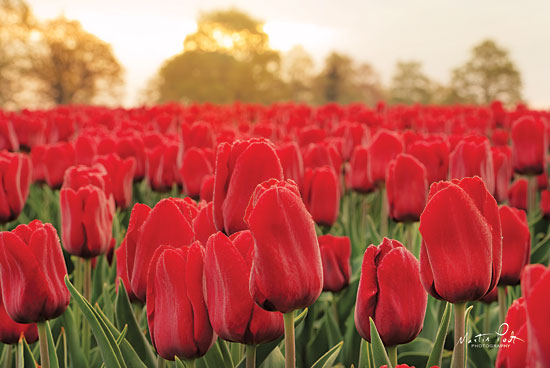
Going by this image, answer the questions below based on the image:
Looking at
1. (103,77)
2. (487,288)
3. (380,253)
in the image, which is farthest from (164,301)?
(103,77)

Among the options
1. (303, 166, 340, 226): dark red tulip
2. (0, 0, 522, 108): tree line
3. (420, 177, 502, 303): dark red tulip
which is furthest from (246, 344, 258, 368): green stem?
(0, 0, 522, 108): tree line

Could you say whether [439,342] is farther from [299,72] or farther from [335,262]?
[299,72]

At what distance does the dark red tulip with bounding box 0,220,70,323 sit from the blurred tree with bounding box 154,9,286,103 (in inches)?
1695

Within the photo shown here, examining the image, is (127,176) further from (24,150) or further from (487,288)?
(24,150)

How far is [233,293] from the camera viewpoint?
101 centimetres

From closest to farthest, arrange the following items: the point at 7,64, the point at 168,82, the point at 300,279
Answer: the point at 300,279 < the point at 7,64 < the point at 168,82

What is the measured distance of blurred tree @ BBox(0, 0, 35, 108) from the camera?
1475 inches

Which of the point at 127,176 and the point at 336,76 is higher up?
the point at 336,76

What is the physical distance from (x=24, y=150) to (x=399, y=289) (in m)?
4.71

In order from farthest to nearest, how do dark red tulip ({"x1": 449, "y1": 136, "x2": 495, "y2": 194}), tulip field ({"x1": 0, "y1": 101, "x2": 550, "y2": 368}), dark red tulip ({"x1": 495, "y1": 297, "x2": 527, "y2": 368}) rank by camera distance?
1. dark red tulip ({"x1": 449, "y1": 136, "x2": 495, "y2": 194})
2. tulip field ({"x1": 0, "y1": 101, "x2": 550, "y2": 368})
3. dark red tulip ({"x1": 495, "y1": 297, "x2": 527, "y2": 368})

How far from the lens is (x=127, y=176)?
2.75m

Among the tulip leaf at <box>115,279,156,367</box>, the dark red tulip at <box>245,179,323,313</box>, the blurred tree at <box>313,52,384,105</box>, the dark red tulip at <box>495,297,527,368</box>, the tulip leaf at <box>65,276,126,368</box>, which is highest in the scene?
the blurred tree at <box>313,52,384,105</box>

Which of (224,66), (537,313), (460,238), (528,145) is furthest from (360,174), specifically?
(224,66)

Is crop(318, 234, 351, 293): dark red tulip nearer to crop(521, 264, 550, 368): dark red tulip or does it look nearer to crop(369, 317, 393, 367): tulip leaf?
crop(369, 317, 393, 367): tulip leaf
